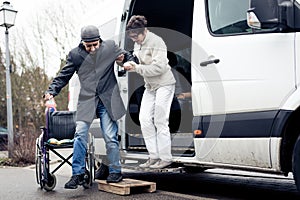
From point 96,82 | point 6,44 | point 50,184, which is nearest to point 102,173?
point 50,184

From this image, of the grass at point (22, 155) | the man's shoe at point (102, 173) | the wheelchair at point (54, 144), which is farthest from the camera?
the grass at point (22, 155)

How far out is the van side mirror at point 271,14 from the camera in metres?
3.43

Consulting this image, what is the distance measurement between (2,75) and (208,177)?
23.7m

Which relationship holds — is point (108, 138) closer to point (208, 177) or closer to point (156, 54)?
point (156, 54)

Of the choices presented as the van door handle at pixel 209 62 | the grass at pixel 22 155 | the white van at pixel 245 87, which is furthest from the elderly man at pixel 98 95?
the grass at pixel 22 155

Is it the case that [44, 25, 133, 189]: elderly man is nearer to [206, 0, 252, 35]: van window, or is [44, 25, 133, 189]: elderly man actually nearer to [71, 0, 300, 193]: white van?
[71, 0, 300, 193]: white van

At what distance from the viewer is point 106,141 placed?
16.5ft

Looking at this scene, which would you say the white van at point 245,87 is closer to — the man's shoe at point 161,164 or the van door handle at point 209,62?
the van door handle at point 209,62

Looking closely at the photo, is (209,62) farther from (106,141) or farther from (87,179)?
(87,179)

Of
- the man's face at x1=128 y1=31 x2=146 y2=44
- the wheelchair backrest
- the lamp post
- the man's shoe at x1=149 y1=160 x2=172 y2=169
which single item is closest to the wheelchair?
the wheelchair backrest

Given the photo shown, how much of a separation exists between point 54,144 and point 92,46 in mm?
1335

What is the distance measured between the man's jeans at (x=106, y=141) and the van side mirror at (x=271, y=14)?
2197 millimetres

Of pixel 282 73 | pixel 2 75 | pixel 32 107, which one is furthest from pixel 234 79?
pixel 2 75

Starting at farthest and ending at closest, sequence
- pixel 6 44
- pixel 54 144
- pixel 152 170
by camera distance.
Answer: pixel 6 44, pixel 54 144, pixel 152 170
